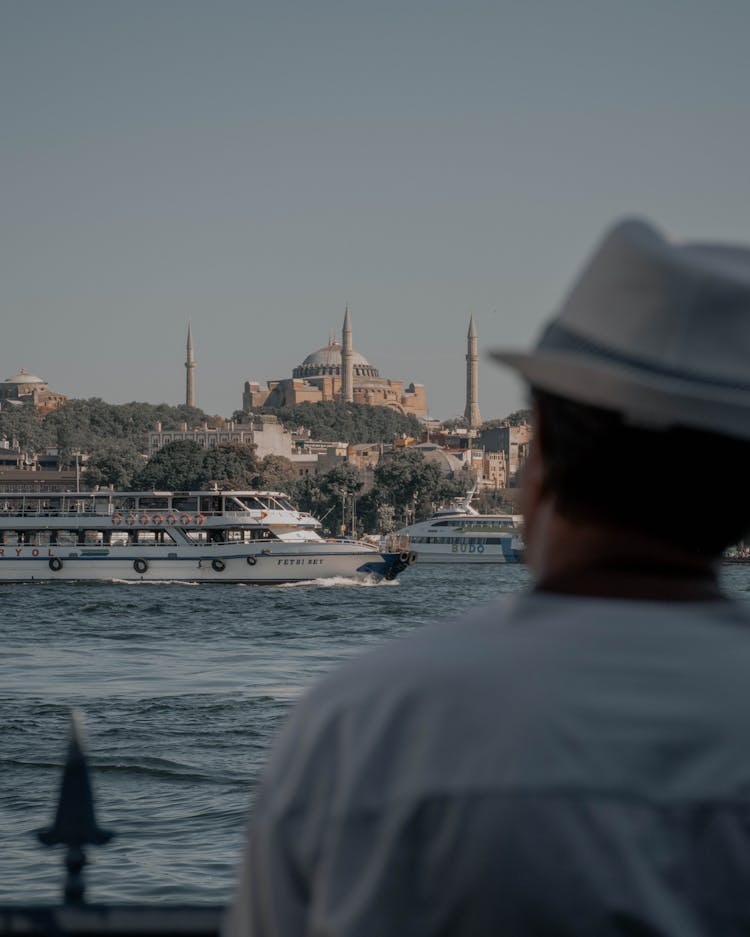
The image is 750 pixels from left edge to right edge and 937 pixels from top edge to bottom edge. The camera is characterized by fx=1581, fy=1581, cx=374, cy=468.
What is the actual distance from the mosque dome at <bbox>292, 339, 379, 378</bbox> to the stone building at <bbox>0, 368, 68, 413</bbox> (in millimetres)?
27316

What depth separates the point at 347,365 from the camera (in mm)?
168625

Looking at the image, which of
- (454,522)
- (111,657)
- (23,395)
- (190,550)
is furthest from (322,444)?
(111,657)

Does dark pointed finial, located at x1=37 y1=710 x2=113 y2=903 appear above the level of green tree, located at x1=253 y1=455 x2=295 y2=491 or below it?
Answer: below

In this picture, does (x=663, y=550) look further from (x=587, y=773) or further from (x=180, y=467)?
(x=180, y=467)

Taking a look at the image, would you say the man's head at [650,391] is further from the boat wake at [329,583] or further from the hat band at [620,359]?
the boat wake at [329,583]

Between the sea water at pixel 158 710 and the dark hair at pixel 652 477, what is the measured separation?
5710mm

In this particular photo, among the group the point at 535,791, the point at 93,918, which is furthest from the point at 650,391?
the point at 93,918

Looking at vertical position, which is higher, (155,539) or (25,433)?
(25,433)

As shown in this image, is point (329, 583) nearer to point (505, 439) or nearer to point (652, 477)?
point (652, 477)

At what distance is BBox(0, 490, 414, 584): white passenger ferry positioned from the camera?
42.2 m

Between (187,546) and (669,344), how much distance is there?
1667 inches

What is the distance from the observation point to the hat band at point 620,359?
1.06m

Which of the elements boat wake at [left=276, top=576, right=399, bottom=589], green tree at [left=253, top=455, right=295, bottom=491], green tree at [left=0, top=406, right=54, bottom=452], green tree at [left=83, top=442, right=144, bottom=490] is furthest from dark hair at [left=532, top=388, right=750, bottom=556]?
green tree at [left=0, top=406, right=54, bottom=452]

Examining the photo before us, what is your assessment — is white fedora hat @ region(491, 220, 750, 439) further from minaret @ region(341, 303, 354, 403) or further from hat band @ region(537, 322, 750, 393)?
minaret @ region(341, 303, 354, 403)
